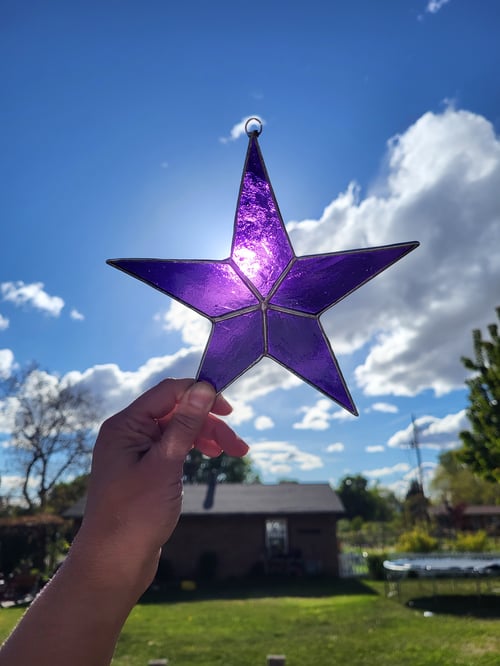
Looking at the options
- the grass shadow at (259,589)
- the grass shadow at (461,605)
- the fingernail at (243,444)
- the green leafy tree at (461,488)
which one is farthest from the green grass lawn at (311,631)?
the green leafy tree at (461,488)

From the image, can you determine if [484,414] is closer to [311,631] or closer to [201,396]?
[311,631]

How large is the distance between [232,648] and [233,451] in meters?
9.34

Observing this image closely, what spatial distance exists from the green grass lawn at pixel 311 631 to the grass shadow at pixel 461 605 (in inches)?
1.1

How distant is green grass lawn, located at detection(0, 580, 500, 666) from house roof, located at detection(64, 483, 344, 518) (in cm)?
655

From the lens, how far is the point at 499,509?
61.2 m

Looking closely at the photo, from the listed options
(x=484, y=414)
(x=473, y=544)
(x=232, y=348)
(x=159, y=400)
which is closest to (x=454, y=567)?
(x=484, y=414)

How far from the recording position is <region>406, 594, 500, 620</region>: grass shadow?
12953mm

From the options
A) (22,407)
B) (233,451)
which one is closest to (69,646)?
(233,451)

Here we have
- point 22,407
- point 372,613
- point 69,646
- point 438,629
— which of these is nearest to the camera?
point 69,646

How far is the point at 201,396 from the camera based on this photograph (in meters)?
1.99

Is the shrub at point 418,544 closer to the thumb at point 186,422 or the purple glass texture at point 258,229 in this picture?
the purple glass texture at point 258,229

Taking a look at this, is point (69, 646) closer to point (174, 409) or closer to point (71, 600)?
point (71, 600)

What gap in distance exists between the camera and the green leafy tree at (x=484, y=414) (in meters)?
11.8

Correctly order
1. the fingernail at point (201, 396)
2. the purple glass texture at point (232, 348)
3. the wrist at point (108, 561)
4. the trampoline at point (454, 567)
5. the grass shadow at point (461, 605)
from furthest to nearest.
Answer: the trampoline at point (454, 567) < the grass shadow at point (461, 605) < the purple glass texture at point (232, 348) < the fingernail at point (201, 396) < the wrist at point (108, 561)
